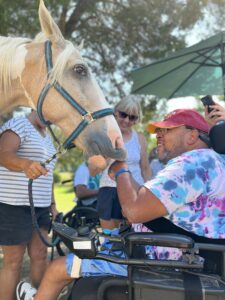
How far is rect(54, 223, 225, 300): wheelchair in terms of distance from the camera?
1727mm

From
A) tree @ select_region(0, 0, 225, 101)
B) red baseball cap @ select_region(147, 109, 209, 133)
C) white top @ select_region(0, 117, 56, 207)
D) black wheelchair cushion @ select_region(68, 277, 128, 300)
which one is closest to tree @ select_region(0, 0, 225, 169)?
tree @ select_region(0, 0, 225, 101)

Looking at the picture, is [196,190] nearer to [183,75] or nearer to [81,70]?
[81,70]

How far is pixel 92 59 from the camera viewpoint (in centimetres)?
791

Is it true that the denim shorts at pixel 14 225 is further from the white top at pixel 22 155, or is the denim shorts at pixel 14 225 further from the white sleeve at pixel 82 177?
the white sleeve at pixel 82 177

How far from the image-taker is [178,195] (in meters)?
1.81

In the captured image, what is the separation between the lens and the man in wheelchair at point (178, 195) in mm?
1816

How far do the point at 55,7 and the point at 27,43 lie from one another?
343 cm

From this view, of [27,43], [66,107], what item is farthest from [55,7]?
[66,107]

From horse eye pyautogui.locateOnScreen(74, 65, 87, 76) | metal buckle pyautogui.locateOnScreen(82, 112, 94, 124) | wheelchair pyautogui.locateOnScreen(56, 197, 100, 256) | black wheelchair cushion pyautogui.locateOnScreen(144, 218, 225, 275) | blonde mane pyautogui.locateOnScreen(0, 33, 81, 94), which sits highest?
blonde mane pyautogui.locateOnScreen(0, 33, 81, 94)

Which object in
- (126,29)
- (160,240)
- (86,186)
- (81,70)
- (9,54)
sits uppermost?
(126,29)

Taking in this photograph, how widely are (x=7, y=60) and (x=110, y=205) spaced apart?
5.52 feet

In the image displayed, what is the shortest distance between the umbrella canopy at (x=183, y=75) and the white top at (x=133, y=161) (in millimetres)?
1689

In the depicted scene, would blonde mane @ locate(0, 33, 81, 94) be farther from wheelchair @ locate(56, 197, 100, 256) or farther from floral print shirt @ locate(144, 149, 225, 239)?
wheelchair @ locate(56, 197, 100, 256)

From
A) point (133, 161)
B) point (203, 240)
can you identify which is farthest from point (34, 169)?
point (133, 161)
